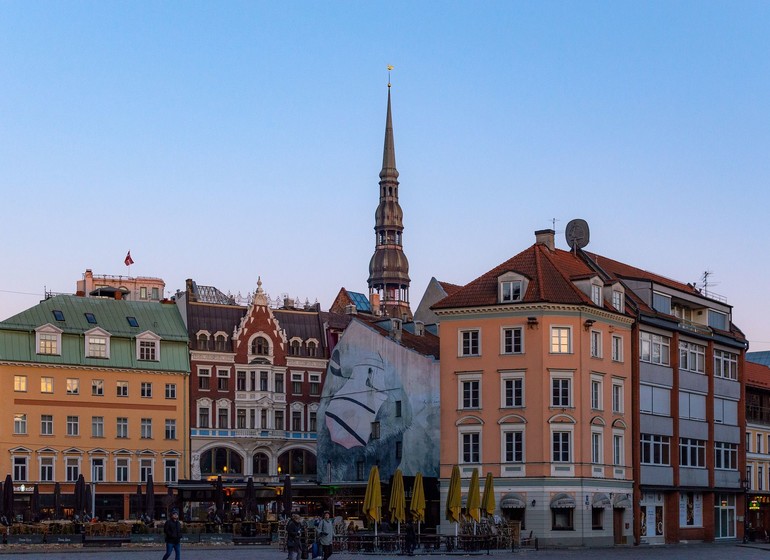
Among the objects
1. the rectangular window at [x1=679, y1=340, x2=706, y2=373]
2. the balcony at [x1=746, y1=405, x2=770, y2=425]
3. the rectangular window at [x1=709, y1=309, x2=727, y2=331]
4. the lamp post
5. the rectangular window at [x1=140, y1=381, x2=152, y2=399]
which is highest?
the rectangular window at [x1=709, y1=309, x2=727, y2=331]

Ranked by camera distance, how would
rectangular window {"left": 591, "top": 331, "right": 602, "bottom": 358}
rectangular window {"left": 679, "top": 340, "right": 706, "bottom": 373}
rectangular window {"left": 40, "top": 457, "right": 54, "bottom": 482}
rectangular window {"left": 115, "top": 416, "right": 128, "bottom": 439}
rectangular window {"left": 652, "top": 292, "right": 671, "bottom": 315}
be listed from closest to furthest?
rectangular window {"left": 591, "top": 331, "right": 602, "bottom": 358}
rectangular window {"left": 652, "top": 292, "right": 671, "bottom": 315}
rectangular window {"left": 679, "top": 340, "right": 706, "bottom": 373}
rectangular window {"left": 40, "top": 457, "right": 54, "bottom": 482}
rectangular window {"left": 115, "top": 416, "right": 128, "bottom": 439}

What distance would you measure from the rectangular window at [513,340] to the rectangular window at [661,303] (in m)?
12.4

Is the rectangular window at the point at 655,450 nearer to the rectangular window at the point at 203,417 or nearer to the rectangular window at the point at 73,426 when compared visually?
the rectangular window at the point at 203,417

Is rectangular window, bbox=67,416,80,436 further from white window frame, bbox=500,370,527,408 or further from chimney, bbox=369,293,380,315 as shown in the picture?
chimney, bbox=369,293,380,315

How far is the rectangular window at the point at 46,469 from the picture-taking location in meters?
98.2

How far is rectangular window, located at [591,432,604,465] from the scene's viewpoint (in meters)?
80.8

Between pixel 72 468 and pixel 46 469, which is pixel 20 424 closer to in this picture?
pixel 46 469

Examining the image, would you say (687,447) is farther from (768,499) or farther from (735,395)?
(768,499)

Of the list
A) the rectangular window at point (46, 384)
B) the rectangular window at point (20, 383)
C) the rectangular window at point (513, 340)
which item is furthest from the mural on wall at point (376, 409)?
the rectangular window at point (20, 383)

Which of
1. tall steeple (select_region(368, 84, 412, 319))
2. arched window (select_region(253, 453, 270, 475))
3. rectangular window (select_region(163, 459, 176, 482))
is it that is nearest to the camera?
rectangular window (select_region(163, 459, 176, 482))

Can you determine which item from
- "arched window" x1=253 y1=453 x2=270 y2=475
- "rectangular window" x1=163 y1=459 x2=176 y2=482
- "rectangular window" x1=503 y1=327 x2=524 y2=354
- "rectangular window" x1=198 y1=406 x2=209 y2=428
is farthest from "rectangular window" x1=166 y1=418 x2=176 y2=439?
"rectangular window" x1=503 y1=327 x2=524 y2=354

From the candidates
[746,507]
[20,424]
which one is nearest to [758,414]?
[746,507]

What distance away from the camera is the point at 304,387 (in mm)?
110750

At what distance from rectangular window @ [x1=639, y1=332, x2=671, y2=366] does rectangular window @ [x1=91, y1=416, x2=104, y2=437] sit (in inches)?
1565
